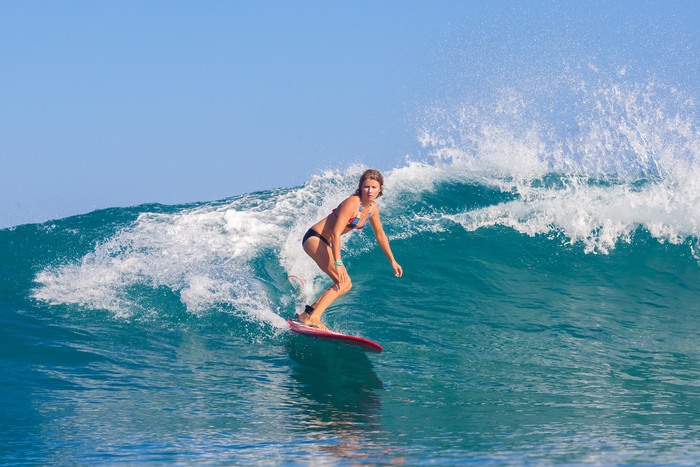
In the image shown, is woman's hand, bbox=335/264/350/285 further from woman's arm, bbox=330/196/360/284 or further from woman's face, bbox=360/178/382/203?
woman's face, bbox=360/178/382/203

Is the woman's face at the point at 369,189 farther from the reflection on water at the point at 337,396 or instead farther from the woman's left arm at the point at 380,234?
the reflection on water at the point at 337,396

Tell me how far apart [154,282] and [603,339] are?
5879 millimetres

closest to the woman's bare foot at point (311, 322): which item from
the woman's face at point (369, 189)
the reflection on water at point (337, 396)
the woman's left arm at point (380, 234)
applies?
the reflection on water at point (337, 396)

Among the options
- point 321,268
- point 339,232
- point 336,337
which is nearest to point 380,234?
point 339,232

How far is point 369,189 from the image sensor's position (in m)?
5.81

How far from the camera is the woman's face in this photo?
581 cm

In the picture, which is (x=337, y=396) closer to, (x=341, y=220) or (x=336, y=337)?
(x=336, y=337)

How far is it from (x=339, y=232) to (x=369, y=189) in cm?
51

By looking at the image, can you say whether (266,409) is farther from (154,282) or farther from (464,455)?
(154,282)

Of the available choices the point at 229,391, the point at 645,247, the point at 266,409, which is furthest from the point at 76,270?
the point at 645,247

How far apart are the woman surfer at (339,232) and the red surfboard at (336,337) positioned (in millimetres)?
75

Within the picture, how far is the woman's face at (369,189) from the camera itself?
5812 millimetres


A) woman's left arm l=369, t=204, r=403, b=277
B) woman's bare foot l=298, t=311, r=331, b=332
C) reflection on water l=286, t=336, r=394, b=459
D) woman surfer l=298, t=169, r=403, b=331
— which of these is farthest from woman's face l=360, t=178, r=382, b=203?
reflection on water l=286, t=336, r=394, b=459

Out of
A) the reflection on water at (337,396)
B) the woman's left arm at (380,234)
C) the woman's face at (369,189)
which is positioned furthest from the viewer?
the woman's left arm at (380,234)
